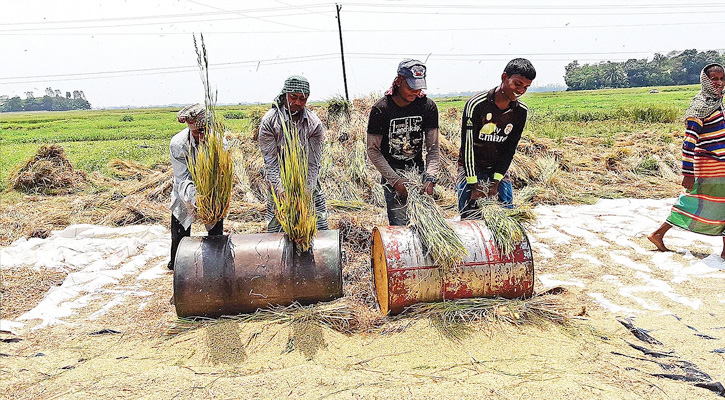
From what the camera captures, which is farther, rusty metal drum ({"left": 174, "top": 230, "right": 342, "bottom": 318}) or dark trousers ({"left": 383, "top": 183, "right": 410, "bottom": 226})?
dark trousers ({"left": 383, "top": 183, "right": 410, "bottom": 226})

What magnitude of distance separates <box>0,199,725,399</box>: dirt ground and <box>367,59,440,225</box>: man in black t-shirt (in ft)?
3.38

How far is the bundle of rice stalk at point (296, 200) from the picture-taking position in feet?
9.51

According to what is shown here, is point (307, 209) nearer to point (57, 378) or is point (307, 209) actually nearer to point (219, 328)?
point (219, 328)

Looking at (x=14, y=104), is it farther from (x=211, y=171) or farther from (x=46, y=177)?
(x=211, y=171)

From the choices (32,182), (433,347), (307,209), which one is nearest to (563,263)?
(433,347)

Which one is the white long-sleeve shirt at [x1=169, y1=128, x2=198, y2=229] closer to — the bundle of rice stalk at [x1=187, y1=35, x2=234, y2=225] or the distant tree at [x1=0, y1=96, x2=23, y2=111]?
the bundle of rice stalk at [x1=187, y1=35, x2=234, y2=225]

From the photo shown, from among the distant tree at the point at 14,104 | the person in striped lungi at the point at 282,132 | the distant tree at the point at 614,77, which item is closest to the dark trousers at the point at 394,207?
the person in striped lungi at the point at 282,132

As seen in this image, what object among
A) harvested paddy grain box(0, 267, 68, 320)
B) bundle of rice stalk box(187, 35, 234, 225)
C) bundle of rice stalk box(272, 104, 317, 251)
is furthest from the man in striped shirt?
harvested paddy grain box(0, 267, 68, 320)

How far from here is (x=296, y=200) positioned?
9.59 ft

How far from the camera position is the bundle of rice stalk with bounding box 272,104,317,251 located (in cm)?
290

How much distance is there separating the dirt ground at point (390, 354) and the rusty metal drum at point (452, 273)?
0.20 metres

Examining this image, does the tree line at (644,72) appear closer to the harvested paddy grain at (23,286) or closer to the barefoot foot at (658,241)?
the barefoot foot at (658,241)

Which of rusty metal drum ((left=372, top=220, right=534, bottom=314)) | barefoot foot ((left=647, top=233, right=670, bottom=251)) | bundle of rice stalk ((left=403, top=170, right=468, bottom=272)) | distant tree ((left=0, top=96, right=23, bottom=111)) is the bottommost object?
barefoot foot ((left=647, top=233, right=670, bottom=251))

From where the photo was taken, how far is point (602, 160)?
29.2 ft
